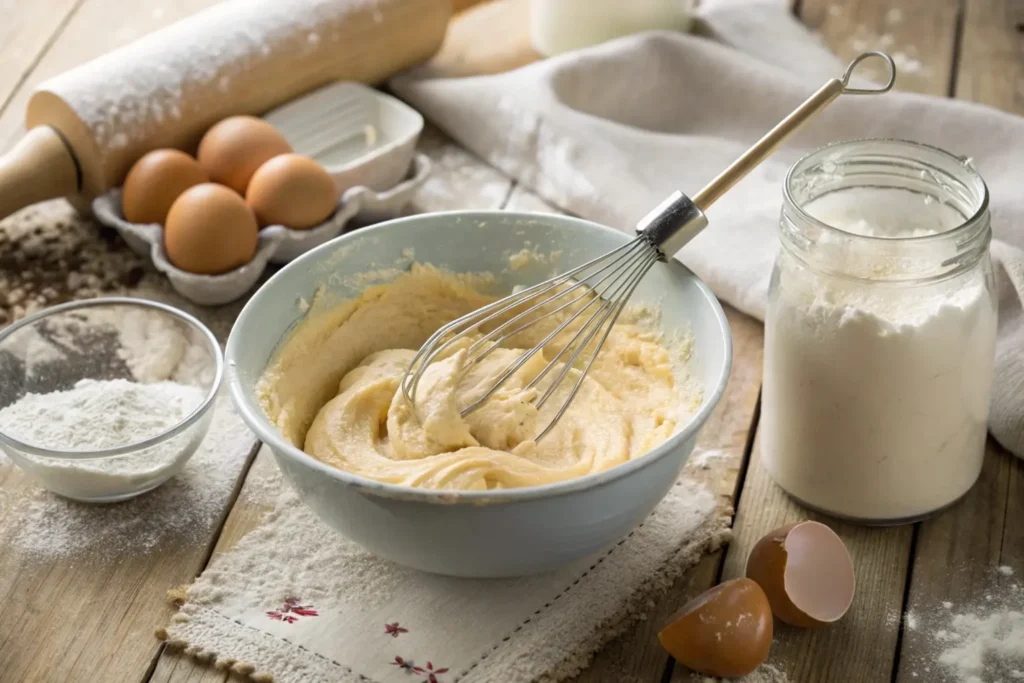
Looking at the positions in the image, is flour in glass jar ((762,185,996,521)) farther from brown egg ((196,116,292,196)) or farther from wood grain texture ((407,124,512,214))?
brown egg ((196,116,292,196))

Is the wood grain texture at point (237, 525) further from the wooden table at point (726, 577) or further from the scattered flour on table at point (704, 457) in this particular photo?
the scattered flour on table at point (704, 457)

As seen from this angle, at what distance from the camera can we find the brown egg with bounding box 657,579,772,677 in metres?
0.94

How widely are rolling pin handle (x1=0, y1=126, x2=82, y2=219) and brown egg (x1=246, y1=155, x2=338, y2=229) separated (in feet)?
0.88

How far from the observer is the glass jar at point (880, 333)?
1.00m

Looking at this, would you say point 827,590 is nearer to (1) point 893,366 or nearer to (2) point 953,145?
(1) point 893,366

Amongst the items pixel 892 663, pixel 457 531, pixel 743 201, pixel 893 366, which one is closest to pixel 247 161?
pixel 743 201

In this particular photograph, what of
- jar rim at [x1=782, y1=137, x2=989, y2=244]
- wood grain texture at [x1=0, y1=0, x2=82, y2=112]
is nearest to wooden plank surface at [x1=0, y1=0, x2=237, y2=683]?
jar rim at [x1=782, y1=137, x2=989, y2=244]

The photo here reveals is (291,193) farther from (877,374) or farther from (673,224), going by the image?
(877,374)

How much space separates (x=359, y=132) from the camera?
5.73 ft

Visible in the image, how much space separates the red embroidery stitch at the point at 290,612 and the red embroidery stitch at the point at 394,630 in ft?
0.23

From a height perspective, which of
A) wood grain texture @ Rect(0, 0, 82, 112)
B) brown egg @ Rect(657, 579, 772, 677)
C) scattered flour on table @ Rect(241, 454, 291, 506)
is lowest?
scattered flour on table @ Rect(241, 454, 291, 506)

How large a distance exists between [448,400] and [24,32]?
4.67 feet

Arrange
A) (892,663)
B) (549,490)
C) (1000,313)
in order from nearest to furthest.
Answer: (549,490), (892,663), (1000,313)

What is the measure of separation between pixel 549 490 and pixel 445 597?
0.23 metres
